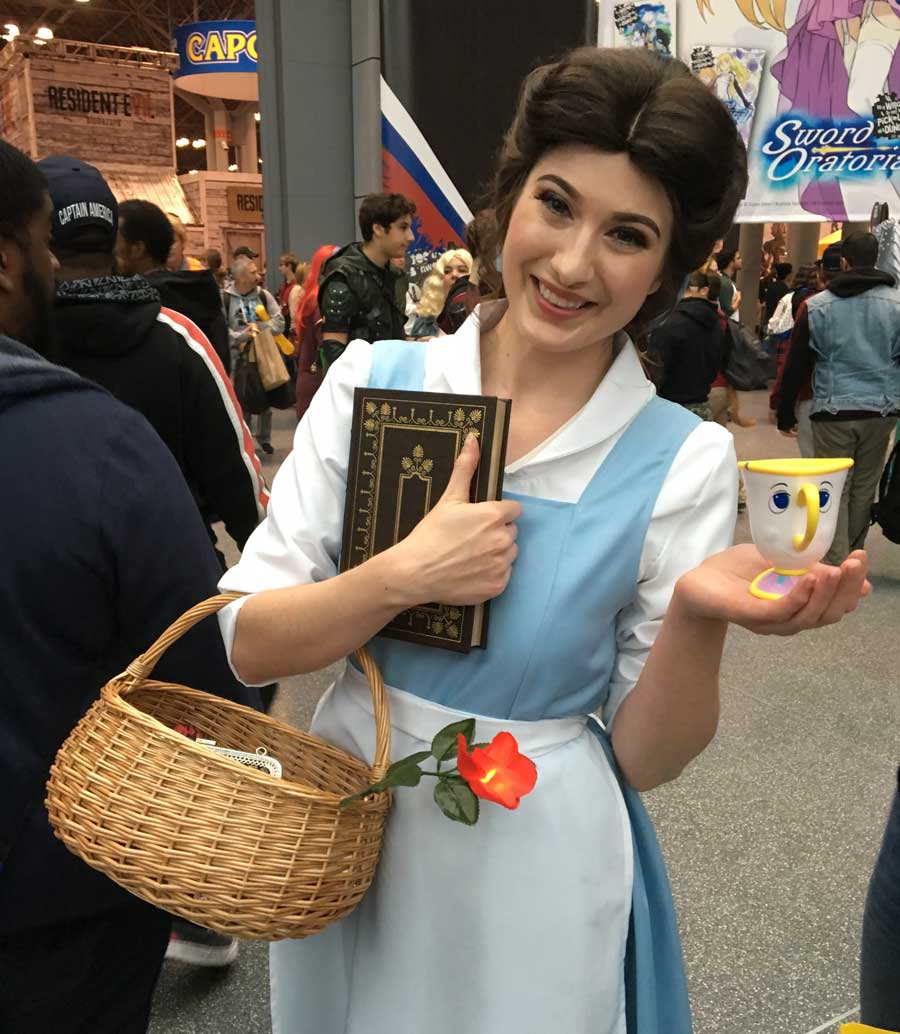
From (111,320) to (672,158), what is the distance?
54.7 inches

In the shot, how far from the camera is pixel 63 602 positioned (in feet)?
3.52

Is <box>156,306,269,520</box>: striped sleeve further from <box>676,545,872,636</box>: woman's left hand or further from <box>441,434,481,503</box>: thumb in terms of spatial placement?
<box>676,545,872,636</box>: woman's left hand

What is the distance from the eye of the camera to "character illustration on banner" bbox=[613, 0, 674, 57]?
509 cm

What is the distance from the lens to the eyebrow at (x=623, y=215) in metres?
0.94

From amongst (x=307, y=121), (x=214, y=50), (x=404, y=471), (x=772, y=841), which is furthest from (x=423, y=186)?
(x=404, y=471)

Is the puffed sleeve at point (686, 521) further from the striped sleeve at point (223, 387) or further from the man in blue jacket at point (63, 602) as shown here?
the striped sleeve at point (223, 387)

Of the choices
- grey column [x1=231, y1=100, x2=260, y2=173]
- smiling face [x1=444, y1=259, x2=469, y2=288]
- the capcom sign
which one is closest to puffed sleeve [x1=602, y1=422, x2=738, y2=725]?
smiling face [x1=444, y1=259, x2=469, y2=288]

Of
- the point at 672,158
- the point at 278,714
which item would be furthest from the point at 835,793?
the point at 672,158

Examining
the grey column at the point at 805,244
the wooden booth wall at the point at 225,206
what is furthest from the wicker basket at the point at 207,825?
the wooden booth wall at the point at 225,206

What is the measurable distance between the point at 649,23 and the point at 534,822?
5185 mm

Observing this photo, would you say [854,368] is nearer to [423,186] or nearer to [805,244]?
[423,186]

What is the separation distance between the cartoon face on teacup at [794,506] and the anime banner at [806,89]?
484 cm

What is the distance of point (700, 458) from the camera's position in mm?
974

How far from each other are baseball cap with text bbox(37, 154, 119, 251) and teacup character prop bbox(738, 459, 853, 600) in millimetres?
1636
